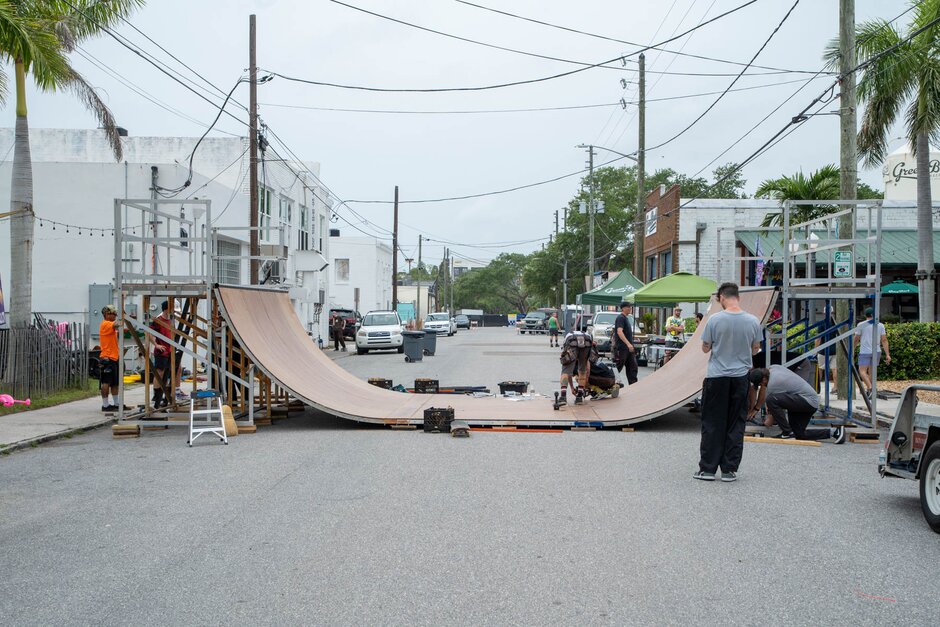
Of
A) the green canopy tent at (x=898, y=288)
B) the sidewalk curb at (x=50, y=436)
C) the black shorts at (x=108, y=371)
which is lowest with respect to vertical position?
the sidewalk curb at (x=50, y=436)

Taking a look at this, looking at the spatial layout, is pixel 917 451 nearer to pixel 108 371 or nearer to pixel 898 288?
pixel 108 371

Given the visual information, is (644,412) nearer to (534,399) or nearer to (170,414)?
(534,399)

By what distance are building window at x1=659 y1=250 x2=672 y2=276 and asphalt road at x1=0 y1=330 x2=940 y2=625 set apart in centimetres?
2914

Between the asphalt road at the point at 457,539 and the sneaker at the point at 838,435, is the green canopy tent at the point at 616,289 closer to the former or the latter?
the sneaker at the point at 838,435

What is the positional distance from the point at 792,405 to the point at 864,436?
1.17m

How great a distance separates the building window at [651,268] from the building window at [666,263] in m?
1.58

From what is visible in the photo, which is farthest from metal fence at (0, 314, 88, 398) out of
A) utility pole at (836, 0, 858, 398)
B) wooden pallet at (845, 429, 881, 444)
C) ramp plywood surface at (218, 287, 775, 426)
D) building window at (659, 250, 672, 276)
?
building window at (659, 250, 672, 276)

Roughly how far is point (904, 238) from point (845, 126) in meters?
17.7

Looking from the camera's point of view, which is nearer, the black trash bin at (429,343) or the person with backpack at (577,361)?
the person with backpack at (577,361)

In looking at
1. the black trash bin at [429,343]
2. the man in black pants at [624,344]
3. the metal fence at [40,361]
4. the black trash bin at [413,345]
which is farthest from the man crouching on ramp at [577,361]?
the black trash bin at [429,343]

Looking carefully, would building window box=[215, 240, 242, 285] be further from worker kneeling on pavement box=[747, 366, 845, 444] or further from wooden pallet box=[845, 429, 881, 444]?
wooden pallet box=[845, 429, 881, 444]

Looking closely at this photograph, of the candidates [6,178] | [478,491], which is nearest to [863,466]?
[478,491]

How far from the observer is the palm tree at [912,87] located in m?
17.7

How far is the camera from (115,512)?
23.5ft
